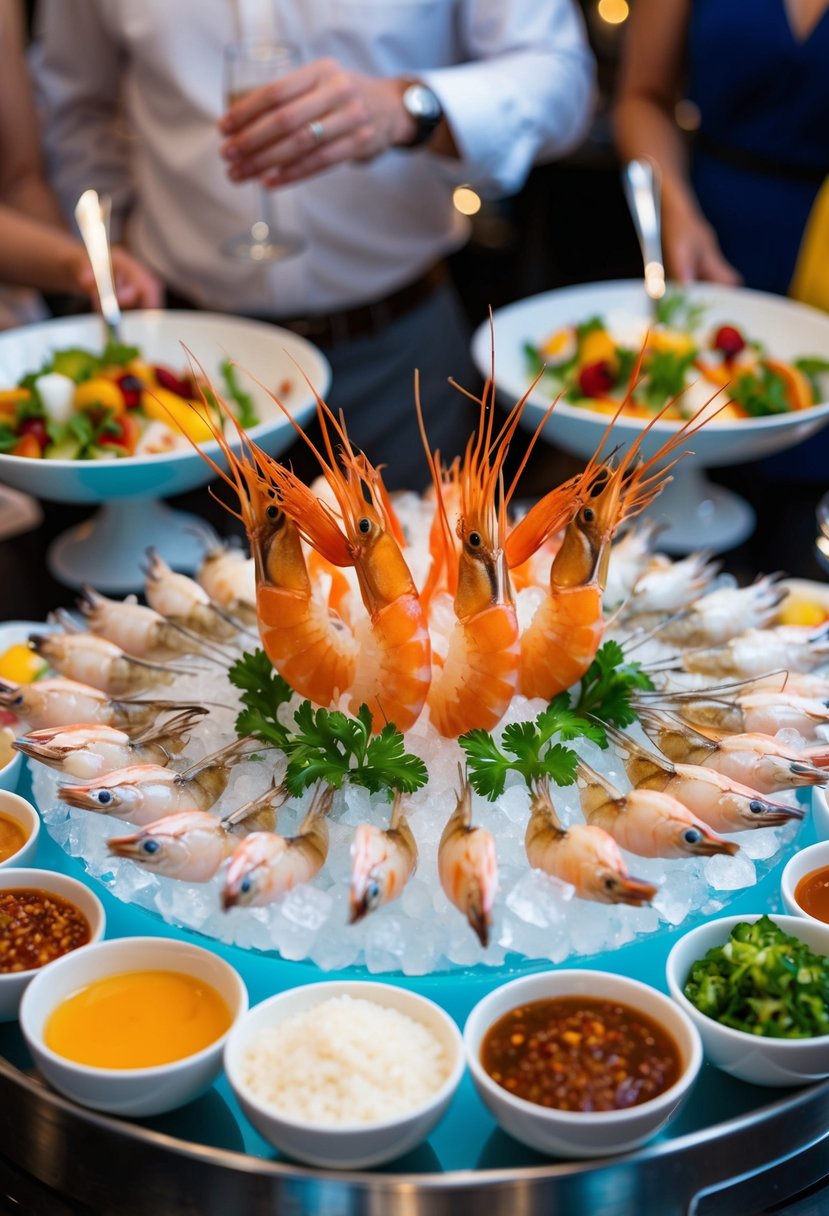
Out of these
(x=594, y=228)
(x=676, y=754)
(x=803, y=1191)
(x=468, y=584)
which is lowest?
(x=594, y=228)

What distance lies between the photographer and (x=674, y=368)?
236cm

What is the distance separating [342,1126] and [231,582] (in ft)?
3.05

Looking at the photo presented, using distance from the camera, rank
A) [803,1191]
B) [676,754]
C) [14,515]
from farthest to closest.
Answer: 1. [14,515]
2. [676,754]
3. [803,1191]

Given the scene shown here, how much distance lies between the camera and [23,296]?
3213mm

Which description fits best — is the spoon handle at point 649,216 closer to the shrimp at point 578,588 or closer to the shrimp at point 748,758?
the shrimp at point 578,588

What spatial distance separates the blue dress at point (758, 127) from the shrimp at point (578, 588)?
68.0 inches

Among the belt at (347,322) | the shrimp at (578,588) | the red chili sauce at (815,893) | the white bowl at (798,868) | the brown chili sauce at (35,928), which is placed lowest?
the belt at (347,322)

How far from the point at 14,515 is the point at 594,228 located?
139 inches

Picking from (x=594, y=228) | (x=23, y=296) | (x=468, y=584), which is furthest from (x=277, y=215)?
(x=594, y=228)

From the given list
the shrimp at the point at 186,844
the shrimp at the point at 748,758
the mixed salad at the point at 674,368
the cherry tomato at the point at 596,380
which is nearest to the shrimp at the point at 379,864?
the shrimp at the point at 186,844

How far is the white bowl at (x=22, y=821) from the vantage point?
1445 millimetres

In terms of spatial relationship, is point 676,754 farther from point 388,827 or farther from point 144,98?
point 144,98

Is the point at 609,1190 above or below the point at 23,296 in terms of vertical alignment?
above

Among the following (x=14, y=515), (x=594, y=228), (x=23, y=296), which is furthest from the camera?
(x=594, y=228)
